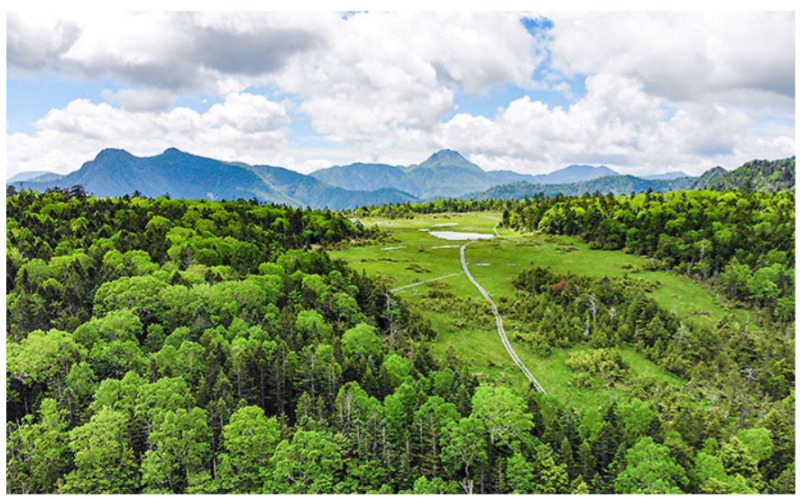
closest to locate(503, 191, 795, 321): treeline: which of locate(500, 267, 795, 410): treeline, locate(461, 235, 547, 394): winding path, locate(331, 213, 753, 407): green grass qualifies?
locate(331, 213, 753, 407): green grass

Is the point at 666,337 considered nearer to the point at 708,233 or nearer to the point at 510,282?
the point at 510,282

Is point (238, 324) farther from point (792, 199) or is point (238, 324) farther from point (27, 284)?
point (792, 199)

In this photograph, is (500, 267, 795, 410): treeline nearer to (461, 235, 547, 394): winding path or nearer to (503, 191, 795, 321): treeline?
(461, 235, 547, 394): winding path

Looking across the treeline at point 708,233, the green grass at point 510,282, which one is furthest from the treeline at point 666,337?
the treeline at point 708,233

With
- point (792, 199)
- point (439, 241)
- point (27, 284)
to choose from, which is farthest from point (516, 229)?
point (27, 284)

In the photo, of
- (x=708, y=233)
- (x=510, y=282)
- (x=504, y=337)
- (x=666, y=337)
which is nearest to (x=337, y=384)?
(x=504, y=337)

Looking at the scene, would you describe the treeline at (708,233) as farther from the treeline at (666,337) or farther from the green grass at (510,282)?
the treeline at (666,337)
